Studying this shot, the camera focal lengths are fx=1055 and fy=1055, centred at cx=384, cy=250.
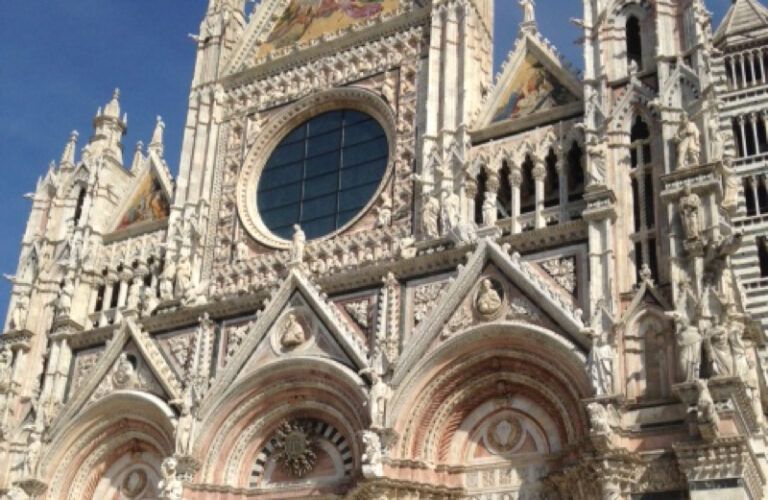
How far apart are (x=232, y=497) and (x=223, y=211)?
19.8 ft

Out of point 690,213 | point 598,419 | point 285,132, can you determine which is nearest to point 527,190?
point 690,213

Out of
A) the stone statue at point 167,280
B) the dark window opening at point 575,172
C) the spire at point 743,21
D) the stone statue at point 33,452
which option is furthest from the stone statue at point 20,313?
the spire at point 743,21

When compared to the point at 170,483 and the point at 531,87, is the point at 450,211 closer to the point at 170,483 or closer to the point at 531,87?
the point at 531,87

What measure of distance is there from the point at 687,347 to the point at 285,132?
34.2 ft

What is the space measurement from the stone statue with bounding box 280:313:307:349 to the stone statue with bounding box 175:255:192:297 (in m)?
2.81

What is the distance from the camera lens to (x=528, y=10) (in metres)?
19.9

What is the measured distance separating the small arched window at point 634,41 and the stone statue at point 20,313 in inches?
513

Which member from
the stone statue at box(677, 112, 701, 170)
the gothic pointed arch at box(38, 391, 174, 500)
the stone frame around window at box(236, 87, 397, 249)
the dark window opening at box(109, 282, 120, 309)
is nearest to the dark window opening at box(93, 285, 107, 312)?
the dark window opening at box(109, 282, 120, 309)

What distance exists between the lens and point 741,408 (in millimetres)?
13758

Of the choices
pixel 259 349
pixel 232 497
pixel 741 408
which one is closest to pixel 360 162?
pixel 259 349

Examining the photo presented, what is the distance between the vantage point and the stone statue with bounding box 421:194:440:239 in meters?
17.7

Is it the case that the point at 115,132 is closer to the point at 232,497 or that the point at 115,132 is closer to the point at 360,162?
the point at 360,162

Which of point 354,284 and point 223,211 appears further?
point 223,211

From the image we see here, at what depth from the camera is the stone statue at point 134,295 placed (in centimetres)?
2041
